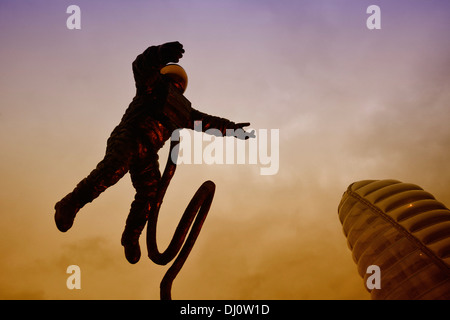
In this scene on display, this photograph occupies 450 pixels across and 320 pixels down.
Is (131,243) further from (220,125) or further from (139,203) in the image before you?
(220,125)

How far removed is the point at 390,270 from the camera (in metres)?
5.42

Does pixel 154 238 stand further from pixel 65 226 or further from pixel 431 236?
pixel 431 236

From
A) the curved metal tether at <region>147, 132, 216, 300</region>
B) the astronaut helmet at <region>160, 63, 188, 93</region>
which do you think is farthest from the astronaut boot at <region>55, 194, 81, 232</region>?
the astronaut helmet at <region>160, 63, 188, 93</region>

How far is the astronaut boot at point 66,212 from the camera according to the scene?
296 cm

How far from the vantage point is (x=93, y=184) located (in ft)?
10.0

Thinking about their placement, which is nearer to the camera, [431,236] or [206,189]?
[206,189]

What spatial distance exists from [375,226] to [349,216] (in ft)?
2.83

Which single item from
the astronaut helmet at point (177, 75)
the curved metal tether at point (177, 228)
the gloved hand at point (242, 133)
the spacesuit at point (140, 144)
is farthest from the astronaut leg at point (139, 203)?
the gloved hand at point (242, 133)

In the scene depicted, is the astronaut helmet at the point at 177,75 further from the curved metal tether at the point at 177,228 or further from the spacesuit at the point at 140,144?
the curved metal tether at the point at 177,228

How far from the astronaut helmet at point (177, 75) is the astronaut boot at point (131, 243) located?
1974mm

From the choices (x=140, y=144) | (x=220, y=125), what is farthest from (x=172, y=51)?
(x=220, y=125)

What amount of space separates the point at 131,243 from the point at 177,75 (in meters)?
2.29

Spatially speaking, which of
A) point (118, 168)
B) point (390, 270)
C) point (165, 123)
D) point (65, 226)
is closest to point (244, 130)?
point (165, 123)
